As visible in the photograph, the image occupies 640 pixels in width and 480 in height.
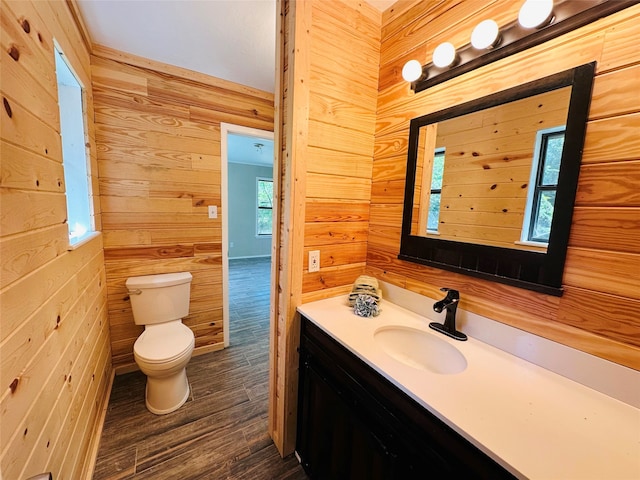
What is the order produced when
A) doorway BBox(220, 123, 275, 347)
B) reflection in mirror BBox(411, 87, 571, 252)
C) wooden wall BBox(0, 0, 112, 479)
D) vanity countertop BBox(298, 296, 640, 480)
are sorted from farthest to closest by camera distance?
doorway BBox(220, 123, 275, 347), reflection in mirror BBox(411, 87, 571, 252), wooden wall BBox(0, 0, 112, 479), vanity countertop BBox(298, 296, 640, 480)

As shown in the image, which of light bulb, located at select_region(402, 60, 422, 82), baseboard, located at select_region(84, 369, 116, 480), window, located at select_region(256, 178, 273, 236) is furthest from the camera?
window, located at select_region(256, 178, 273, 236)

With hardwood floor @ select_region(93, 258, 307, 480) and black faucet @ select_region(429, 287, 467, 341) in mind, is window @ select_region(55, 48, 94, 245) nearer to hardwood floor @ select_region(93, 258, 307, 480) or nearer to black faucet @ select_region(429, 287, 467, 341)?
hardwood floor @ select_region(93, 258, 307, 480)

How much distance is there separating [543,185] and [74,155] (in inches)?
93.2

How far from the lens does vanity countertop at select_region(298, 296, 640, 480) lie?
0.58 meters

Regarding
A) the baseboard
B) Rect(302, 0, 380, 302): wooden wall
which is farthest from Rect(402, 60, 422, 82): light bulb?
the baseboard

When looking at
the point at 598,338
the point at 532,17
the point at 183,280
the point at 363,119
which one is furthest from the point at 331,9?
the point at 183,280

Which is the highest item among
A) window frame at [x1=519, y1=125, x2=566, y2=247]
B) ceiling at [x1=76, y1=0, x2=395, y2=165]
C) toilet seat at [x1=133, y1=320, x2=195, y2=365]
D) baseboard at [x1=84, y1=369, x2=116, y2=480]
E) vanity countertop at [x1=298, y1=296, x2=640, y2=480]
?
ceiling at [x1=76, y1=0, x2=395, y2=165]

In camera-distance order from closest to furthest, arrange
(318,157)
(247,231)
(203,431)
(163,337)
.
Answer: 1. (318,157)
2. (203,431)
3. (163,337)
4. (247,231)

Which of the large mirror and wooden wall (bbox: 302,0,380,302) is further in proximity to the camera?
wooden wall (bbox: 302,0,380,302)

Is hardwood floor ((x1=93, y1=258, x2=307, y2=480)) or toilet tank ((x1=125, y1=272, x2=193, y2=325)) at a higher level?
toilet tank ((x1=125, y1=272, x2=193, y2=325))

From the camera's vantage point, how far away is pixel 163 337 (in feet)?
6.04

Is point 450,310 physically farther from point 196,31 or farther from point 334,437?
point 196,31

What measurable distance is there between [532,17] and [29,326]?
1.90 m

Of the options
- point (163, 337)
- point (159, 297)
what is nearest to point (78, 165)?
point (159, 297)
